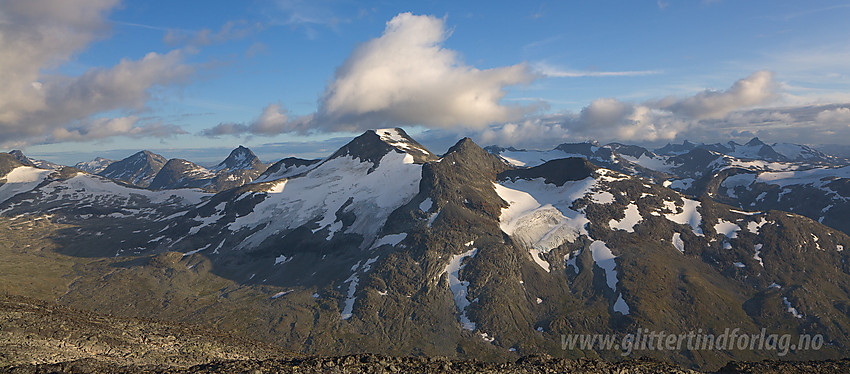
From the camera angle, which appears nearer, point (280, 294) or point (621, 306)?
point (621, 306)

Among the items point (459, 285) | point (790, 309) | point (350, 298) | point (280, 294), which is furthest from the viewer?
point (280, 294)

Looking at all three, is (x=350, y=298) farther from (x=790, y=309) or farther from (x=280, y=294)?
(x=790, y=309)

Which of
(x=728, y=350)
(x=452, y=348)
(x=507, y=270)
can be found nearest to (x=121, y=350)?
(x=452, y=348)

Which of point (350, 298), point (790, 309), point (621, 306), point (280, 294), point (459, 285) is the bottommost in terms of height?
point (790, 309)

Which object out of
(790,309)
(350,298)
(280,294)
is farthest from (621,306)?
(280,294)

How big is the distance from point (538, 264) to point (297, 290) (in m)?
116

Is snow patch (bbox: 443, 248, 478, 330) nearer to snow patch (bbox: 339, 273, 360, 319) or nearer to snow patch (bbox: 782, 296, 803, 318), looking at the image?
snow patch (bbox: 339, 273, 360, 319)

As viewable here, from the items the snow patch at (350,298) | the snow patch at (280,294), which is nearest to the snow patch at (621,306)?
the snow patch at (350,298)

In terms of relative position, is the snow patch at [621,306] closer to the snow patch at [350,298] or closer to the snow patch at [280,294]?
the snow patch at [350,298]

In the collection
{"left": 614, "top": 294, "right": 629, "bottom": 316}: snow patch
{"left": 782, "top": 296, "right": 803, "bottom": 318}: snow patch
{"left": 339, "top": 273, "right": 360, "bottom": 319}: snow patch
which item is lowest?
{"left": 782, "top": 296, "right": 803, "bottom": 318}: snow patch

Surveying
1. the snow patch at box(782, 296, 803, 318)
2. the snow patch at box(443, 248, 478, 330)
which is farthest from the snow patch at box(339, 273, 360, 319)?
the snow patch at box(782, 296, 803, 318)

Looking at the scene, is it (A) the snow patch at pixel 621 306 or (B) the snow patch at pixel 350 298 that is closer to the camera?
(A) the snow patch at pixel 621 306

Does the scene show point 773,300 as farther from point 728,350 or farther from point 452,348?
point 452,348

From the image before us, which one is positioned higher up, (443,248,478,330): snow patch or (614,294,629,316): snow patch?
(443,248,478,330): snow patch
